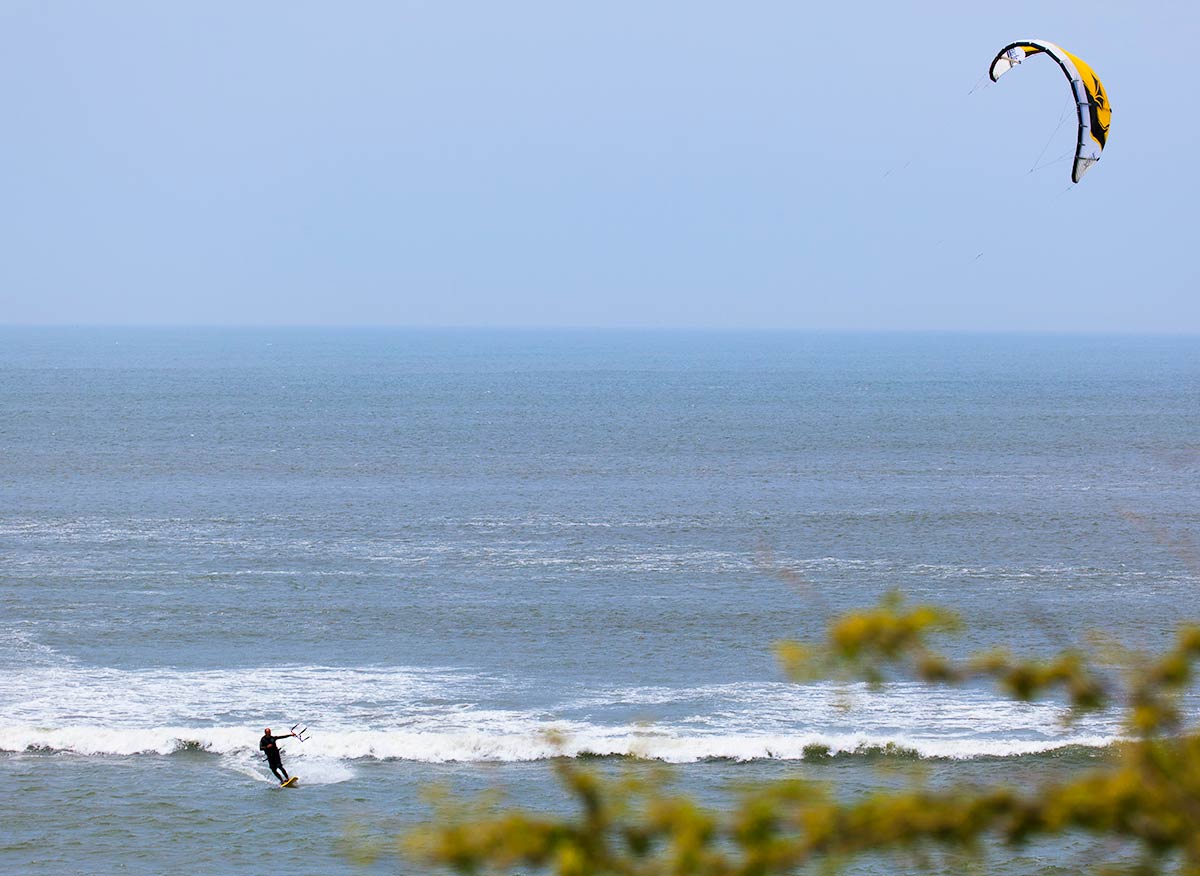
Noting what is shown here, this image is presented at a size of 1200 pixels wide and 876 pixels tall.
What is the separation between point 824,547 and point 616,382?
117 meters

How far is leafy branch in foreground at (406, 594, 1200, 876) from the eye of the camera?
4.40 meters

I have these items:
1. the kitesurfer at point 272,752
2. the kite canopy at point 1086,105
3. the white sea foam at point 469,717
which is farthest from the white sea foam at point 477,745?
the kite canopy at point 1086,105

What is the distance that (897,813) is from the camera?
4539mm

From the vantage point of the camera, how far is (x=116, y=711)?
101ft

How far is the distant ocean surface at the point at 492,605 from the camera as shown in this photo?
26125 millimetres

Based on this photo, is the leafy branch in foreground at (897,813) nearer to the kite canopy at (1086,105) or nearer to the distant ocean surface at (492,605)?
the distant ocean surface at (492,605)

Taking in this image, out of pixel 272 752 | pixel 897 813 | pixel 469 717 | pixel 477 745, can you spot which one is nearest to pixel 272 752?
pixel 272 752

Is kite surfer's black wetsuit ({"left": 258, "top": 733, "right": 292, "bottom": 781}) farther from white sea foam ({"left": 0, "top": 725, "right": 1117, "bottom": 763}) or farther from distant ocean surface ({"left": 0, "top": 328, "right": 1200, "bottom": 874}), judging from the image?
white sea foam ({"left": 0, "top": 725, "right": 1117, "bottom": 763})

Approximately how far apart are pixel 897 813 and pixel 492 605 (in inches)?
1471

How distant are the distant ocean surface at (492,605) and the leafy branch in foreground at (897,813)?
1.47 feet

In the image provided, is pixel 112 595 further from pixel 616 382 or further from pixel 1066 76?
pixel 616 382

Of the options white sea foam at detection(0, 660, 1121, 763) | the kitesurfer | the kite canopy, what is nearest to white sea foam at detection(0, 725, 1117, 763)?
white sea foam at detection(0, 660, 1121, 763)

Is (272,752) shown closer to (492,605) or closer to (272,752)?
(272,752)

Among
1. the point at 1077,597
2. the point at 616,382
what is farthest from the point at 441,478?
the point at 616,382
